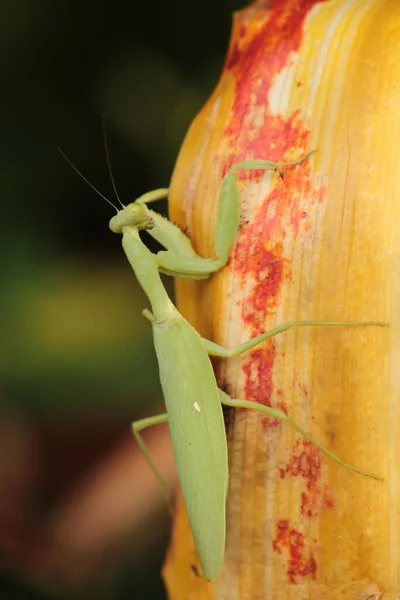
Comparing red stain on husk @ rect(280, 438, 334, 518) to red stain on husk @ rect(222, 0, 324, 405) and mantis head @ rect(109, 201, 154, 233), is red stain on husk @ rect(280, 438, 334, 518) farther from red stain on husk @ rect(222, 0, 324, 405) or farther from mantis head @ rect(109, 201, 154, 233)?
mantis head @ rect(109, 201, 154, 233)

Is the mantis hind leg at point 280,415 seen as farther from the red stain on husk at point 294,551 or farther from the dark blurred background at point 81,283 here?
the dark blurred background at point 81,283

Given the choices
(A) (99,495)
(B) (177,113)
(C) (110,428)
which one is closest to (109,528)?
(A) (99,495)

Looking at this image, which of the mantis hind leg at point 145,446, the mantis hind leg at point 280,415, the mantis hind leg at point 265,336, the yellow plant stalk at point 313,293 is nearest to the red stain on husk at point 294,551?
the yellow plant stalk at point 313,293

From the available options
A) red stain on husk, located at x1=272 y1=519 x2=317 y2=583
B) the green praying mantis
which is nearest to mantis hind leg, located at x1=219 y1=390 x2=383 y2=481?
the green praying mantis

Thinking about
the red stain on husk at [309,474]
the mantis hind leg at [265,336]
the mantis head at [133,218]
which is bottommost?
the red stain on husk at [309,474]

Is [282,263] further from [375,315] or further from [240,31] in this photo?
[240,31]

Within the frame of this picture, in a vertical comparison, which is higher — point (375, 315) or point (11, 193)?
point (11, 193)
